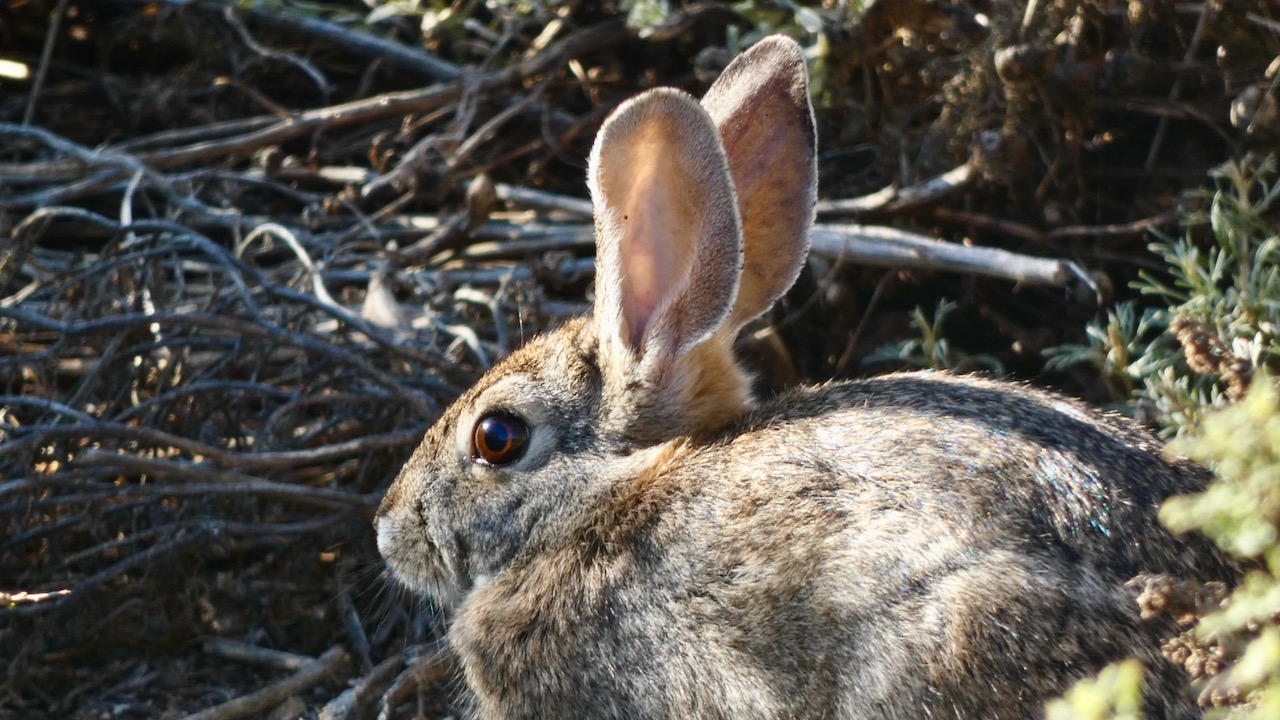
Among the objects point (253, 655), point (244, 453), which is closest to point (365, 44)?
point (244, 453)

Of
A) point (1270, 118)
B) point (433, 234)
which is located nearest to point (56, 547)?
point (433, 234)

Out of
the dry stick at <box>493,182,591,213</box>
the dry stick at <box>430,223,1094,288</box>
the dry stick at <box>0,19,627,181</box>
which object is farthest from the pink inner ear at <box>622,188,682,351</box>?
the dry stick at <box>0,19,627,181</box>

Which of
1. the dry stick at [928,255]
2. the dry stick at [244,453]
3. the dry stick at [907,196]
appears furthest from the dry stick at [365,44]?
the dry stick at [244,453]

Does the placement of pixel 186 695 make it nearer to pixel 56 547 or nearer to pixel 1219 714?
pixel 56 547

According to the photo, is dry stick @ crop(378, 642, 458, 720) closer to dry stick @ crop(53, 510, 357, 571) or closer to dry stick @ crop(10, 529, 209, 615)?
dry stick @ crop(53, 510, 357, 571)

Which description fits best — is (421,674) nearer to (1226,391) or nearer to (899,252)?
(899,252)

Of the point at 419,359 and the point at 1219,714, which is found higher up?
the point at 1219,714

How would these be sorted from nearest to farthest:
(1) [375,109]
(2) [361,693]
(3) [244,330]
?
(2) [361,693]
(3) [244,330]
(1) [375,109]

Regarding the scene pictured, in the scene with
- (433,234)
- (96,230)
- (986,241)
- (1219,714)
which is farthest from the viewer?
(96,230)
